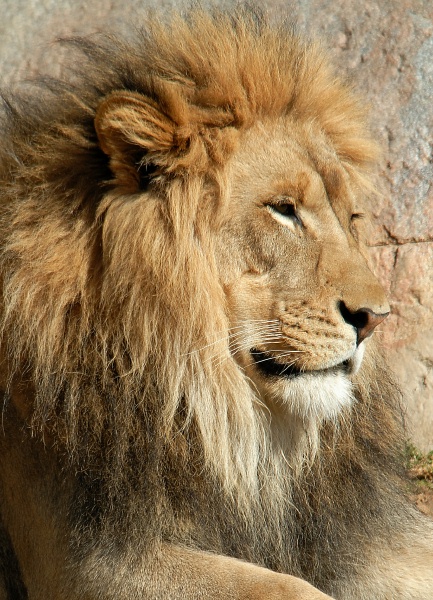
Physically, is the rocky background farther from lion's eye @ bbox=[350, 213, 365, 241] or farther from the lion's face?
the lion's face

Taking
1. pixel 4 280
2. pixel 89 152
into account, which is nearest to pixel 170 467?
pixel 4 280

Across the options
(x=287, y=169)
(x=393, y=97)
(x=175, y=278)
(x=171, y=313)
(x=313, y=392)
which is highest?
(x=393, y=97)

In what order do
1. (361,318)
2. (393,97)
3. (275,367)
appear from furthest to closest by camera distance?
(393,97)
(275,367)
(361,318)

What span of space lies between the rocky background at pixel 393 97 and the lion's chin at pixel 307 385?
207 cm

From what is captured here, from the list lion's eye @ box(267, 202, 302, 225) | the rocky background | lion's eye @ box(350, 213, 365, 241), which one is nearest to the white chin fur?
lion's eye @ box(267, 202, 302, 225)

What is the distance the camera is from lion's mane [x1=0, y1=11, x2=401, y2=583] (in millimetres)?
3100

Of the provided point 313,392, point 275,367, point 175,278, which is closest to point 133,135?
point 175,278

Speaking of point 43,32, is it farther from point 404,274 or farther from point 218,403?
point 218,403

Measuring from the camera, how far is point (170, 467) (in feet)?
10.4

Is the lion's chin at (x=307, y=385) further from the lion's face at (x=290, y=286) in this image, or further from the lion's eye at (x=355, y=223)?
the lion's eye at (x=355, y=223)

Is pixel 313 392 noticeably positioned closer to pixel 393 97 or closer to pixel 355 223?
pixel 355 223

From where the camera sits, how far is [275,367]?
3154mm

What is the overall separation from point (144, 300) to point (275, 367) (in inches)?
19.8

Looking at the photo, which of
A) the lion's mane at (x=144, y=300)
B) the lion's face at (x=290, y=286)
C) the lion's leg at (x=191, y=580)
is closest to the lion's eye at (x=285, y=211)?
the lion's face at (x=290, y=286)
